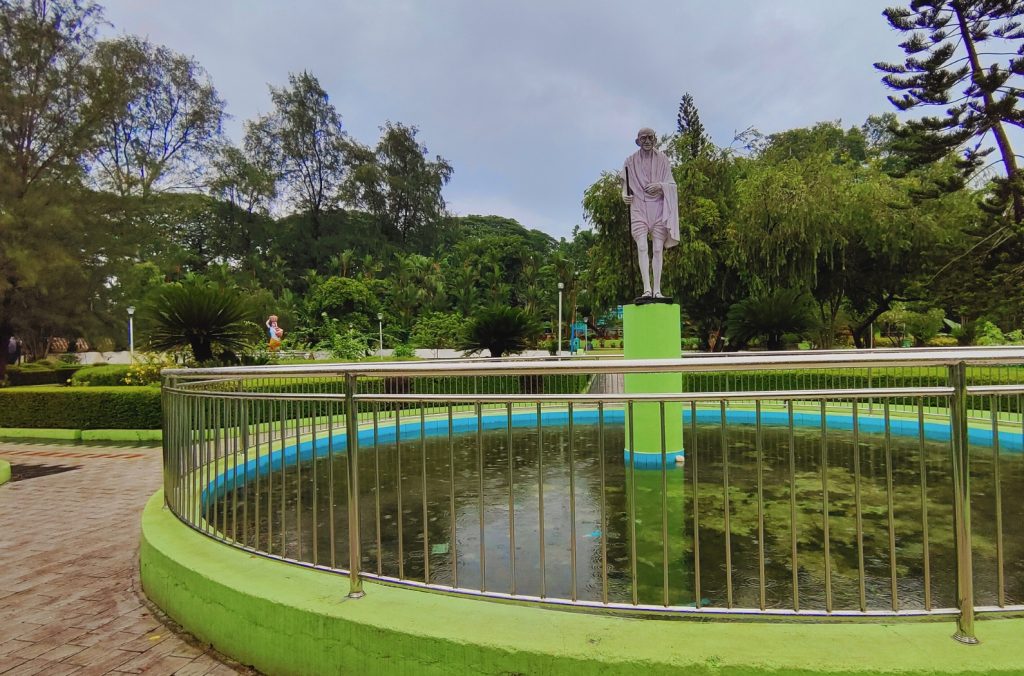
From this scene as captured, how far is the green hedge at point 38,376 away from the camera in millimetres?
17891

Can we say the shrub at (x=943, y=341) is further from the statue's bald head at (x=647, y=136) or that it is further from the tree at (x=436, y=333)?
the statue's bald head at (x=647, y=136)

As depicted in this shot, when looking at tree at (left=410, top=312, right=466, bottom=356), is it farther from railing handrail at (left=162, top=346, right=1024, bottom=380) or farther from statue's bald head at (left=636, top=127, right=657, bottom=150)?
railing handrail at (left=162, top=346, right=1024, bottom=380)

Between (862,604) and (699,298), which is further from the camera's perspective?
(699,298)

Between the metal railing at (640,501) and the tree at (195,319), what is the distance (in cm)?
519

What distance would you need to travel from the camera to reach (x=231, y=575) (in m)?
2.85

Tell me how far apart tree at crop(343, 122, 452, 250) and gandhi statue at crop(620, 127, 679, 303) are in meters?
49.2

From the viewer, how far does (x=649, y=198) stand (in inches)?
319

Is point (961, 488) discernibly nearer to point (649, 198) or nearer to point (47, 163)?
point (649, 198)

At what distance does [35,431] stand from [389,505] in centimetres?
999

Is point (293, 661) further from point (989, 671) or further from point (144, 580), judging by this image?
point (989, 671)

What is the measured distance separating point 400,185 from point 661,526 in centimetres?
5456

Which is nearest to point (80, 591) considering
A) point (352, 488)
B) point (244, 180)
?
point (352, 488)

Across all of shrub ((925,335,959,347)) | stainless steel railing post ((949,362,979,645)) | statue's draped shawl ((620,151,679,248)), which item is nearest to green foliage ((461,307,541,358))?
statue's draped shawl ((620,151,679,248))

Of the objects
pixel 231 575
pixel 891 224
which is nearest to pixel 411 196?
pixel 891 224
